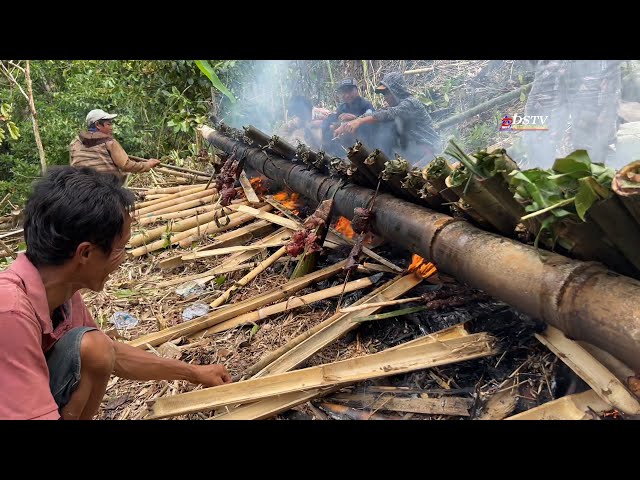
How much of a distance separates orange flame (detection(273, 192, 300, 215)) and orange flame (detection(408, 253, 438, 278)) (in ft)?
7.62

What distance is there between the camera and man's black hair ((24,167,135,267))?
1970 mm

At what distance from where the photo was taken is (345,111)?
990cm

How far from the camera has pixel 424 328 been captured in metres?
2.84

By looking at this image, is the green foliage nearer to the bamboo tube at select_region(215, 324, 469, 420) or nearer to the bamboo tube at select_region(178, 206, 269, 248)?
the bamboo tube at select_region(178, 206, 269, 248)

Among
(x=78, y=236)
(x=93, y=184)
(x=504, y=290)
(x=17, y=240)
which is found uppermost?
(x=93, y=184)

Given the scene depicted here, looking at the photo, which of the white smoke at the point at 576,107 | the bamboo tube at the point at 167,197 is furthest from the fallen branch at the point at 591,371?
the bamboo tube at the point at 167,197

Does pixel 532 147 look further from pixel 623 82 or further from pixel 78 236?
pixel 78 236

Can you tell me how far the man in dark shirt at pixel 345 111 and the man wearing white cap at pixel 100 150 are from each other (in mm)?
3811

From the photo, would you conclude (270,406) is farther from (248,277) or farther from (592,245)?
(248,277)

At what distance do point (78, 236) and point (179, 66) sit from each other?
987 centimetres

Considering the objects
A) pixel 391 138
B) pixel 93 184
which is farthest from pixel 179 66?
pixel 93 184

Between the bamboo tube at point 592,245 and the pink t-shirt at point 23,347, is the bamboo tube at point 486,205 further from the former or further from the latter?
the pink t-shirt at point 23,347

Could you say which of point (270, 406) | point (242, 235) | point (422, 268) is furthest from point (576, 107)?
point (270, 406)

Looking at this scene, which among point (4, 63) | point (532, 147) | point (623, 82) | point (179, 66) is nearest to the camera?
point (532, 147)
